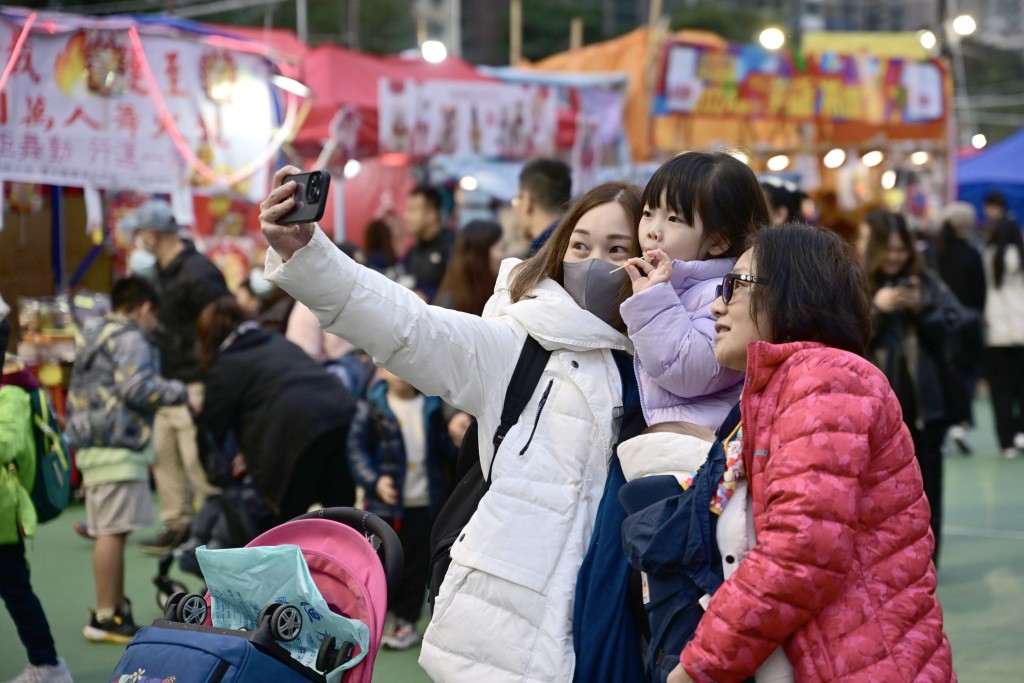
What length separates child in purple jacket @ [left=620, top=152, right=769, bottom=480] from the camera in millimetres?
2557

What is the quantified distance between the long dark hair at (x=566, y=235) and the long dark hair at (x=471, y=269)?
3015 mm

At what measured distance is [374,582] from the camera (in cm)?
284

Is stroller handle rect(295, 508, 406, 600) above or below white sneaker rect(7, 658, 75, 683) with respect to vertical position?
above

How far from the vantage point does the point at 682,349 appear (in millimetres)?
2559

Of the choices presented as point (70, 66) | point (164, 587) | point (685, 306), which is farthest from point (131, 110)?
point (685, 306)

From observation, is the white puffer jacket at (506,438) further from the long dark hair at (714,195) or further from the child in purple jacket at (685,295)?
the long dark hair at (714,195)

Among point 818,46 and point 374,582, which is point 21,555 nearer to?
point 374,582

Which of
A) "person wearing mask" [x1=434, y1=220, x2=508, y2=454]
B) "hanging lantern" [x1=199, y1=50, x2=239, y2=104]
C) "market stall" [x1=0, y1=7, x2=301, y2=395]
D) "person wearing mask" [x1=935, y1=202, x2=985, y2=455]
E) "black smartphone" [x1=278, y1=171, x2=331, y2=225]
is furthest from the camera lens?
"person wearing mask" [x1=935, y1=202, x2=985, y2=455]

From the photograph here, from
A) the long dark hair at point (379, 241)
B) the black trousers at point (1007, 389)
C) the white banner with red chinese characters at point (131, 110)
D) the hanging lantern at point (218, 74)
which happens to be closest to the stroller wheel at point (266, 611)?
the white banner with red chinese characters at point (131, 110)

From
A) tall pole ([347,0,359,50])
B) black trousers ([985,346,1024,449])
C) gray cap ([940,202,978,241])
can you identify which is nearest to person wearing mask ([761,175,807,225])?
gray cap ([940,202,978,241])

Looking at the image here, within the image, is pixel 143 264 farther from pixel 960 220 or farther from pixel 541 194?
pixel 960 220

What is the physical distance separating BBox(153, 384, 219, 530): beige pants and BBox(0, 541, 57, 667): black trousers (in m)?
3.18

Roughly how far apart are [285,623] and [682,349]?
99cm

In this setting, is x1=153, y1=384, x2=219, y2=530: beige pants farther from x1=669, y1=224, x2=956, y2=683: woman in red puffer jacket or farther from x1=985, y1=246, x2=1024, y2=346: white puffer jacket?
x1=985, y1=246, x2=1024, y2=346: white puffer jacket
